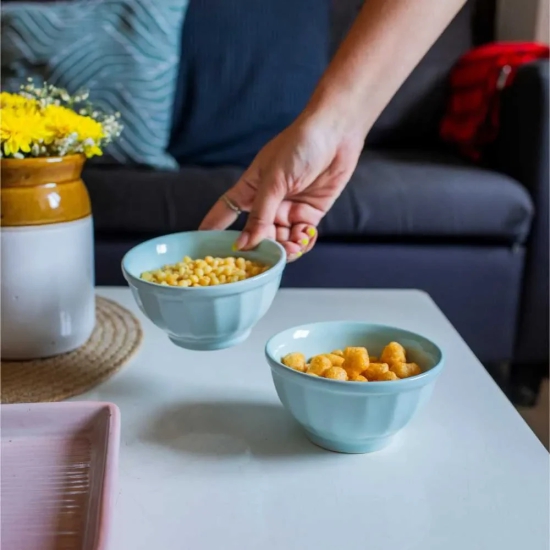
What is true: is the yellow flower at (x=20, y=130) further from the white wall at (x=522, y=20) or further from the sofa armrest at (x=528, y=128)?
the white wall at (x=522, y=20)

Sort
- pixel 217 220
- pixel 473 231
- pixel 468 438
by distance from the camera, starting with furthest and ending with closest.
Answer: pixel 473 231 < pixel 217 220 < pixel 468 438

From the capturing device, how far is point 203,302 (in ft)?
2.33

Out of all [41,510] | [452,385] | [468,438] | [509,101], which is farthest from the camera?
[509,101]

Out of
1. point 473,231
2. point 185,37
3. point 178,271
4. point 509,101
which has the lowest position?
point 473,231

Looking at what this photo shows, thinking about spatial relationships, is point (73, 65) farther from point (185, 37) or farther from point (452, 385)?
point (452, 385)

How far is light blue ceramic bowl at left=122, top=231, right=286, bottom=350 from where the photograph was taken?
0.71 metres

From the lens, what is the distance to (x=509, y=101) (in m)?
1.79

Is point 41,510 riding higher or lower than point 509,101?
lower

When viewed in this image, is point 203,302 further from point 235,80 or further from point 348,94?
point 235,80

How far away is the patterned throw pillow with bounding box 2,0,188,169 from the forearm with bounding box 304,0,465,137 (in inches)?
34.4

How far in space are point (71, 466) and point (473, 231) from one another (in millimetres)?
1257

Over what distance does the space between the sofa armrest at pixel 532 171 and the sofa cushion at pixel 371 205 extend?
4cm

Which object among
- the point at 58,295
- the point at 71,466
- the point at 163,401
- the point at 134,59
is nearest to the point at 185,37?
the point at 134,59

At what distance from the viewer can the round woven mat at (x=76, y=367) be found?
29.3 inches
